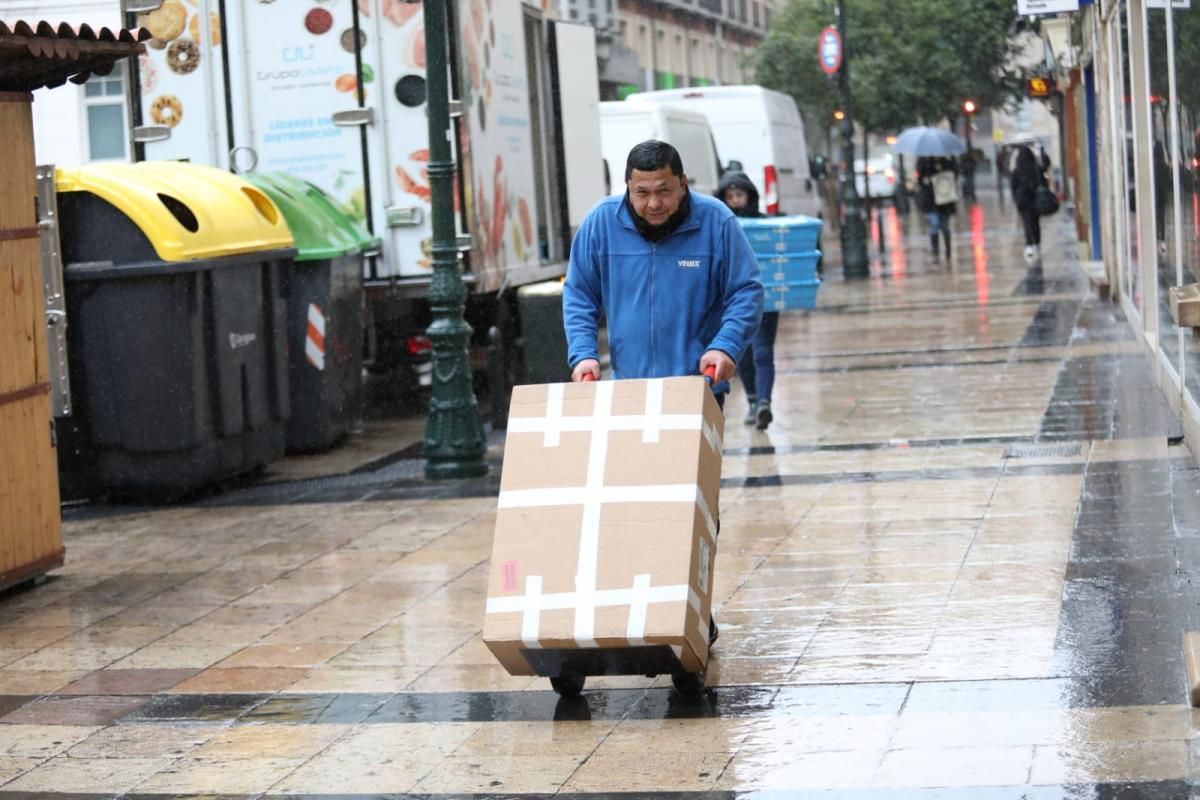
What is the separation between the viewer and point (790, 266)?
1568 centimetres

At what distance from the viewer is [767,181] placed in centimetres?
2736

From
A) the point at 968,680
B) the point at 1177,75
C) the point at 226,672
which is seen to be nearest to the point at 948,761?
the point at 968,680

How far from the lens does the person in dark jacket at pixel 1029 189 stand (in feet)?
90.4

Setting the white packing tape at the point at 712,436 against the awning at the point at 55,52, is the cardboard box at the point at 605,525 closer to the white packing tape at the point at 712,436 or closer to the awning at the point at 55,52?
the white packing tape at the point at 712,436

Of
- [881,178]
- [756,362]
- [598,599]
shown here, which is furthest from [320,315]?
[881,178]

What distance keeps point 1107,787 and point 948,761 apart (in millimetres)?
483

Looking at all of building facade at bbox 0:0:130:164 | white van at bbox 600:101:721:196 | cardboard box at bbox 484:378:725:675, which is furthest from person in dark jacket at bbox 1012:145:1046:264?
cardboard box at bbox 484:378:725:675

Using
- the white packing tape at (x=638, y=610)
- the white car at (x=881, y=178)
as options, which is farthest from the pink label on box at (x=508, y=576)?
the white car at (x=881, y=178)

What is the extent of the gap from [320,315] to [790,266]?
441 cm

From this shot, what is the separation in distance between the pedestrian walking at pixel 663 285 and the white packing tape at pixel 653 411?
0.40 metres

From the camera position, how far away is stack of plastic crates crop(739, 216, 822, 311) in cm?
1556

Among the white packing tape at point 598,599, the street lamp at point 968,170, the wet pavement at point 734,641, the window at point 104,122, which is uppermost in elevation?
the street lamp at point 968,170

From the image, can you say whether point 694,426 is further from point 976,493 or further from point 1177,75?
point 1177,75

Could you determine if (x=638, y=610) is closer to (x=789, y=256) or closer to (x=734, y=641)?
(x=734, y=641)
